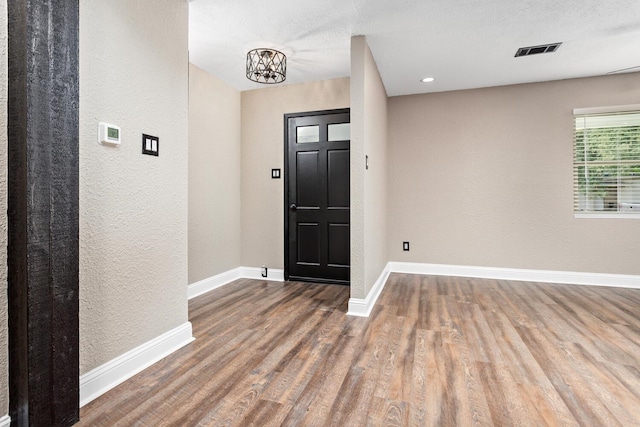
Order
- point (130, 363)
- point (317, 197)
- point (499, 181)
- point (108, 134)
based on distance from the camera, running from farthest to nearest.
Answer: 1. point (499, 181)
2. point (317, 197)
3. point (130, 363)
4. point (108, 134)

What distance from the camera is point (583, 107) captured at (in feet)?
13.2

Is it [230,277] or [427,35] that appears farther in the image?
[230,277]

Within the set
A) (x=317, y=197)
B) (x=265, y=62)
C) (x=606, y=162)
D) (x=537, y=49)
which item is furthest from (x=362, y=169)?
(x=606, y=162)

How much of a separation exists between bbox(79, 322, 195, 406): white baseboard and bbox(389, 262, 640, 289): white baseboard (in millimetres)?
3189

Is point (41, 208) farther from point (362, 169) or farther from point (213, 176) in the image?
point (213, 176)

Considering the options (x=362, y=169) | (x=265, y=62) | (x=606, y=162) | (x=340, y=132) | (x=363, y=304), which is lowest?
(x=363, y=304)

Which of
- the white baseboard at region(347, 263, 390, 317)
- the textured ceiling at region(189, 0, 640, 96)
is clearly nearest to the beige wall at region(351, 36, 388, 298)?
the white baseboard at region(347, 263, 390, 317)

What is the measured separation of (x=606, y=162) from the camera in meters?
3.99

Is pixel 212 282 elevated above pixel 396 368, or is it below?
above

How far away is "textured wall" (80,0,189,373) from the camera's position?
66.2 inches

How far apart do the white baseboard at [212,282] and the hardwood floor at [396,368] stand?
13.1 inches

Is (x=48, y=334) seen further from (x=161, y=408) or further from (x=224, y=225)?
(x=224, y=225)

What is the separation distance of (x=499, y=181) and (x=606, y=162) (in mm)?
1149

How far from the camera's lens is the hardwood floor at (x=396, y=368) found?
5.16 ft
